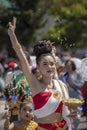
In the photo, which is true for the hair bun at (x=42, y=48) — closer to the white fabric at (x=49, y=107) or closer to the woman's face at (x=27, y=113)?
the white fabric at (x=49, y=107)

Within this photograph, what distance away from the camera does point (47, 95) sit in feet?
17.0

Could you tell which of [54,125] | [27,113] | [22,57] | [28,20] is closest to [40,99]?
[54,125]

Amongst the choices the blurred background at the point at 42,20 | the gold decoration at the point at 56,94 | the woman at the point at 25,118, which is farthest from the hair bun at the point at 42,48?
the blurred background at the point at 42,20

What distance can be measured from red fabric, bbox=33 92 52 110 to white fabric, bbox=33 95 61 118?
0.03m

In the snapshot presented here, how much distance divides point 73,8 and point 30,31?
20.5ft

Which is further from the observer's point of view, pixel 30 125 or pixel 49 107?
pixel 30 125

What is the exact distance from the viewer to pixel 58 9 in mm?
41719

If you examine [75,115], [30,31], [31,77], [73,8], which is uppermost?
[73,8]

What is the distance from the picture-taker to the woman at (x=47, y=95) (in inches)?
203

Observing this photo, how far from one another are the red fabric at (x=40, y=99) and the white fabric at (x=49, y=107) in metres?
0.03

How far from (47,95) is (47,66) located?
27cm

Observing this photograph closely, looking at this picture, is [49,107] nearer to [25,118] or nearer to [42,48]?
[42,48]

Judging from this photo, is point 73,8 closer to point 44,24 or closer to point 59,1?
point 59,1

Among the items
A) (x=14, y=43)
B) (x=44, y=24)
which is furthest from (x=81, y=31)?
(x=14, y=43)
